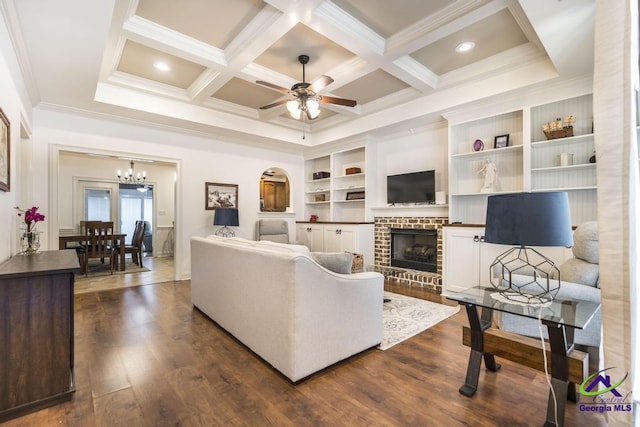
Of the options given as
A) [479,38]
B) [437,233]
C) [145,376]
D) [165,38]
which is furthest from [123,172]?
[479,38]

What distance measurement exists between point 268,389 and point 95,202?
330 inches

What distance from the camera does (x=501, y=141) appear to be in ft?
13.0

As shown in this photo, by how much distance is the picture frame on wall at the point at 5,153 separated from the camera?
2.25 m

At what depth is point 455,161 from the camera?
4.41m

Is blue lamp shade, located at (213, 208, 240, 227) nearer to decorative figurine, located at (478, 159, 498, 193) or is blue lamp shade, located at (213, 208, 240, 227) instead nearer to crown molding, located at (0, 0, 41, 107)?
crown molding, located at (0, 0, 41, 107)

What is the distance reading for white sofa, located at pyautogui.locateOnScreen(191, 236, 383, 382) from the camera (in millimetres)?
1967

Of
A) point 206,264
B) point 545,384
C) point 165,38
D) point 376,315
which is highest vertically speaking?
point 165,38

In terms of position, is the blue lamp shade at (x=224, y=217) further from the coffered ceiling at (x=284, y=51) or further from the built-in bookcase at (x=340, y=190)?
the built-in bookcase at (x=340, y=190)

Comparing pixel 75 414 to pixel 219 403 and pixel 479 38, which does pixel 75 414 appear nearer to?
pixel 219 403

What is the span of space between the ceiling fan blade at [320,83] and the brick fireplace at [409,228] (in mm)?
2708

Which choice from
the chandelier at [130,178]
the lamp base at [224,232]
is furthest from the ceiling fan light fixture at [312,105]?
the chandelier at [130,178]

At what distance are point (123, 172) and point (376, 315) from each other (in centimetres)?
781

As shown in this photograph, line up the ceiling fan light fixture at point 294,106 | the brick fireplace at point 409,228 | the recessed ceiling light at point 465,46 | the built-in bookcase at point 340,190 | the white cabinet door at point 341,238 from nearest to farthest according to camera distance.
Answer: the recessed ceiling light at point 465,46 < the ceiling fan light fixture at point 294,106 < the brick fireplace at point 409,228 < the white cabinet door at point 341,238 < the built-in bookcase at point 340,190

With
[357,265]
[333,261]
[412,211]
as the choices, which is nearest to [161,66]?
[333,261]
